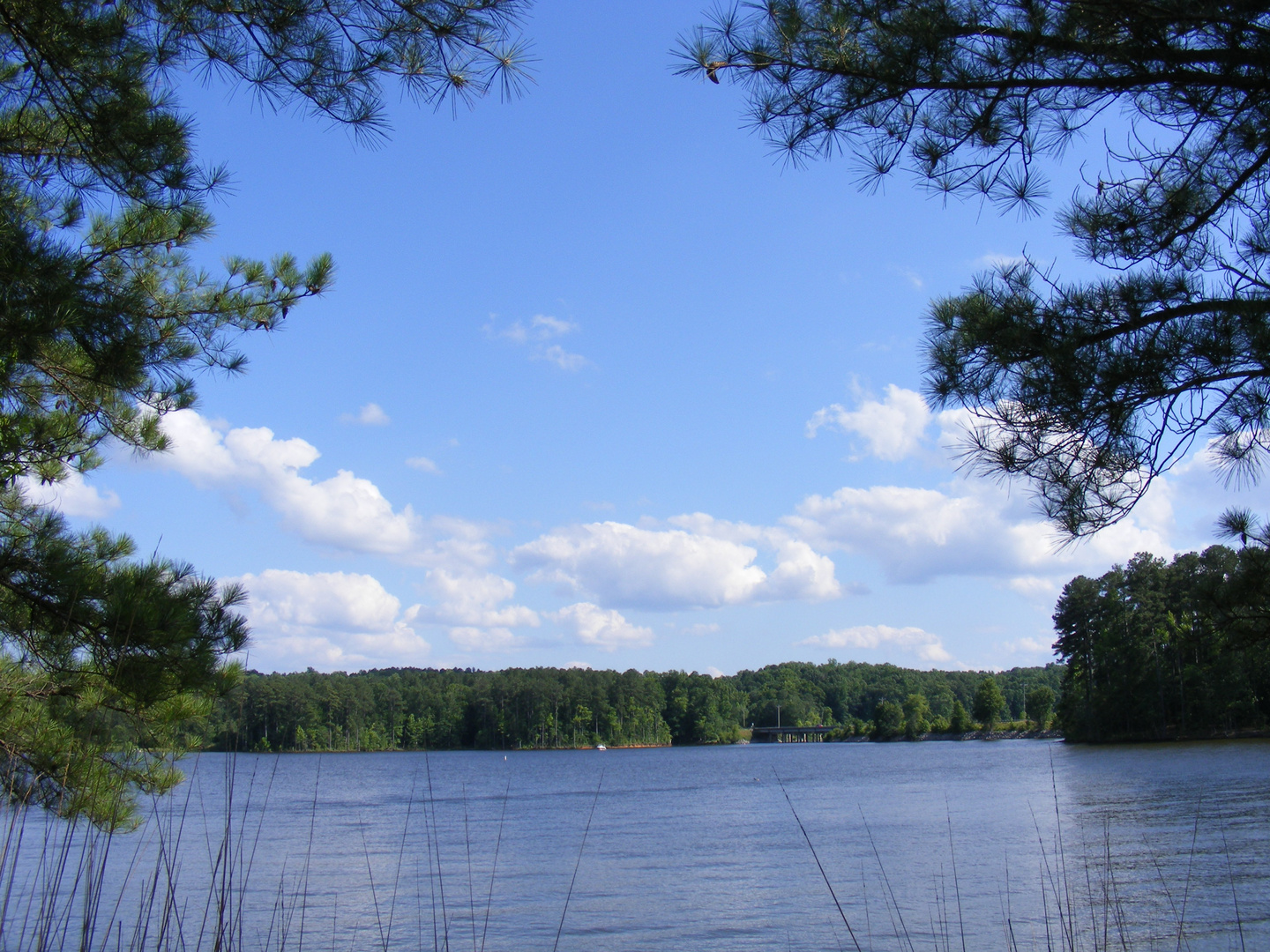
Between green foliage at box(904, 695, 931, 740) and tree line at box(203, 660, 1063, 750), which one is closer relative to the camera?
tree line at box(203, 660, 1063, 750)

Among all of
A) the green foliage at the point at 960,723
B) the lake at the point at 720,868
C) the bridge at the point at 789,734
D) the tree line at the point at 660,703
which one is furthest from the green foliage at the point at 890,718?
the lake at the point at 720,868

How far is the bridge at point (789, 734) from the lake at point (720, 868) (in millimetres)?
99615

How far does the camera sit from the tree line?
289ft

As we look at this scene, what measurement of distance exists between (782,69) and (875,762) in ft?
247

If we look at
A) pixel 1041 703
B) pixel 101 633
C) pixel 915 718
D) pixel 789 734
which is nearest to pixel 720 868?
pixel 101 633

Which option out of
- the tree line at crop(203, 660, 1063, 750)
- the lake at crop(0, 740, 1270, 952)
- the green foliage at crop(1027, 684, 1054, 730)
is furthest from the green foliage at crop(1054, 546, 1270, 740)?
the tree line at crop(203, 660, 1063, 750)

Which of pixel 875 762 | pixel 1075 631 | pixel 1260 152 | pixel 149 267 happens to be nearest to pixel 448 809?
pixel 149 267

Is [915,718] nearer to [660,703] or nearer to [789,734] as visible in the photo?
[789,734]

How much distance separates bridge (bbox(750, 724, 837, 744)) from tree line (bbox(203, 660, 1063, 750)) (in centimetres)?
148

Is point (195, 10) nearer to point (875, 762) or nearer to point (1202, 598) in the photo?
point (1202, 598)

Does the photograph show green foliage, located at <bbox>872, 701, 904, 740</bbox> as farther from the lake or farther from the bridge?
the lake

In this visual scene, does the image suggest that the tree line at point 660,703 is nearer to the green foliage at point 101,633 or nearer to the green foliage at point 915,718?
the green foliage at point 915,718

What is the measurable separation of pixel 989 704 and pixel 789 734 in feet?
140

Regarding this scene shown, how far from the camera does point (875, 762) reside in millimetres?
73438
